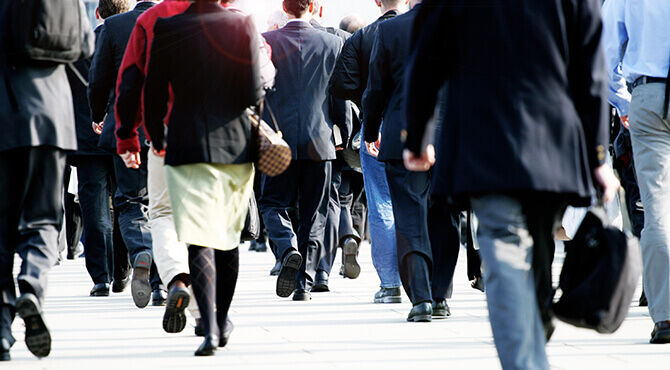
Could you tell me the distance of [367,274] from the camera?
10.8 m

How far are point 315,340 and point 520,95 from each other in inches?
102

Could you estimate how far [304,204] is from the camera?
832cm

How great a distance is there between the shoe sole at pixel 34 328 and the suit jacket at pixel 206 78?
0.94 m

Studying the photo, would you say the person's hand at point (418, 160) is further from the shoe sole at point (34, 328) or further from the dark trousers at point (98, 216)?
the dark trousers at point (98, 216)

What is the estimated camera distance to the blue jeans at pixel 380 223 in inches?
308

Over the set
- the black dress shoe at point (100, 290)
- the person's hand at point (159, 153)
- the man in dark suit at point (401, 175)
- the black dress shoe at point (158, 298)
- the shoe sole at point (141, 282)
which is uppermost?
the person's hand at point (159, 153)

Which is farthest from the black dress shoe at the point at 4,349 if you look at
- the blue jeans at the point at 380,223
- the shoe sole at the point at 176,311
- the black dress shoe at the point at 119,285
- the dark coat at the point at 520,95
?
the black dress shoe at the point at 119,285

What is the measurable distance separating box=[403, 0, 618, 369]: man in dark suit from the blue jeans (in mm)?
3807

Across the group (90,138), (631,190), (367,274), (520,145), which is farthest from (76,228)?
(520,145)

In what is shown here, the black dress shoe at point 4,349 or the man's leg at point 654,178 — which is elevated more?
the man's leg at point 654,178

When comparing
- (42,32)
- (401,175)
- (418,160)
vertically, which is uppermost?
(418,160)

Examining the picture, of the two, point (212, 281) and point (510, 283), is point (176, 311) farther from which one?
point (510, 283)

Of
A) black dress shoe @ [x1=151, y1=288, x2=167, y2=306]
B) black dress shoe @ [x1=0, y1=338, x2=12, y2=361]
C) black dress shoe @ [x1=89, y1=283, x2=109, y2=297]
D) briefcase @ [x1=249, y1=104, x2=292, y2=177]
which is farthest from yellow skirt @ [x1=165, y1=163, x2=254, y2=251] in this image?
black dress shoe @ [x1=89, y1=283, x2=109, y2=297]

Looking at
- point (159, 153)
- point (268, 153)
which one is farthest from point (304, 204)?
point (268, 153)
